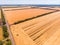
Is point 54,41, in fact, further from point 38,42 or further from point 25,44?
point 25,44

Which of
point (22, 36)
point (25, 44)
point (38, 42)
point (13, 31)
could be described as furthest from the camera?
point (13, 31)

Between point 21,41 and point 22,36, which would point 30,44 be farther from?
point 22,36

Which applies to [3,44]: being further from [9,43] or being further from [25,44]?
[25,44]

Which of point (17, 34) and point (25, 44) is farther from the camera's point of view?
point (17, 34)

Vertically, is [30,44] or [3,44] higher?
[30,44]

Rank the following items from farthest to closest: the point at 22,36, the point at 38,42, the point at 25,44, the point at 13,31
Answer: the point at 13,31 < the point at 22,36 < the point at 38,42 < the point at 25,44

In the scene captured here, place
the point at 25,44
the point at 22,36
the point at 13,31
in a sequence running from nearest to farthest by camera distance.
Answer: the point at 25,44 → the point at 22,36 → the point at 13,31

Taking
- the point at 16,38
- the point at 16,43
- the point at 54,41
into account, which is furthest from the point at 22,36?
the point at 54,41

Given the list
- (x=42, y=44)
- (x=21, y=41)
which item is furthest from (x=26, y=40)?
(x=42, y=44)

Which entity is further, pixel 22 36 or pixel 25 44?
pixel 22 36
